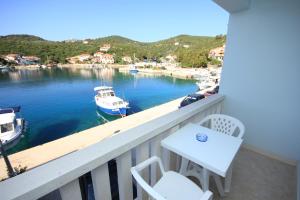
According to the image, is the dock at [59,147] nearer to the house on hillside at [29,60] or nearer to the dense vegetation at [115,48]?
the dense vegetation at [115,48]

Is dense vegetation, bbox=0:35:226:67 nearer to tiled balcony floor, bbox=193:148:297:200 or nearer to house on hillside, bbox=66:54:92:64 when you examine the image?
house on hillside, bbox=66:54:92:64

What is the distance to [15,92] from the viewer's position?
23.2 metres

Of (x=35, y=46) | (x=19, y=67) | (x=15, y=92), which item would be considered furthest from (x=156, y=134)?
(x=35, y=46)

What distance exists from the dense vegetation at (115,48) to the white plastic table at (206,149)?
40.2 meters

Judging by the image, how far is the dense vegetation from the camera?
3898 centimetres

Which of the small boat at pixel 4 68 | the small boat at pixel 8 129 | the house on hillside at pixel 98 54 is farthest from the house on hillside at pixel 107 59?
the small boat at pixel 8 129

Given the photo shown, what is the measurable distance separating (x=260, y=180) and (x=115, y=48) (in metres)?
59.5

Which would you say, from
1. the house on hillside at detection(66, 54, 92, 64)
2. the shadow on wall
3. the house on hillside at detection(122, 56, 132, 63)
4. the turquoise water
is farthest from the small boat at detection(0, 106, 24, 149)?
the house on hillside at detection(122, 56, 132, 63)

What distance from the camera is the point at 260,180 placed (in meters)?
1.78

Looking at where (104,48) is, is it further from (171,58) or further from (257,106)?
(257,106)

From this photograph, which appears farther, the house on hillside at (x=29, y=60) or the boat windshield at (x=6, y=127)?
the house on hillside at (x=29, y=60)

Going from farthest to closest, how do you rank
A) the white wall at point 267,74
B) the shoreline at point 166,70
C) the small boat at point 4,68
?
the small boat at point 4,68, the shoreline at point 166,70, the white wall at point 267,74

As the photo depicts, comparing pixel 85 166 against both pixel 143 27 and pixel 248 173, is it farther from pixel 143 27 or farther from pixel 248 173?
pixel 143 27

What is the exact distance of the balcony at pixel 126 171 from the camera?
1.95ft
